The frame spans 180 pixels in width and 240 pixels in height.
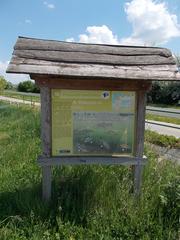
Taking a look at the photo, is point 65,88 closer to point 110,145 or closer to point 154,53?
point 110,145

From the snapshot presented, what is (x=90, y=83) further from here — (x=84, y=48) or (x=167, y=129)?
(x=167, y=129)

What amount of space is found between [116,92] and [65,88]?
0.70 metres

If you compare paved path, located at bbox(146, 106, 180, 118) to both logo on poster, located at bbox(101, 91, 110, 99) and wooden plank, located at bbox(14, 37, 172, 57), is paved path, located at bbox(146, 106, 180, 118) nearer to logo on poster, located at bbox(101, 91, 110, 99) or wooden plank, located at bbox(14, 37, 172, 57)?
wooden plank, located at bbox(14, 37, 172, 57)

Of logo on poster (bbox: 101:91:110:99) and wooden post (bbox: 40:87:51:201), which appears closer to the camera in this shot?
wooden post (bbox: 40:87:51:201)

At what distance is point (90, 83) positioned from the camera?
4086 mm

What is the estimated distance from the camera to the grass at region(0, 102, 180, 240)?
351 centimetres

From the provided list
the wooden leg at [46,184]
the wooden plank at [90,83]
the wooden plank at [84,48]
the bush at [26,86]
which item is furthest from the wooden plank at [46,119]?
the bush at [26,86]

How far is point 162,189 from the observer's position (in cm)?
419

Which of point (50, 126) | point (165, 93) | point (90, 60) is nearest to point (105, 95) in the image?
point (90, 60)

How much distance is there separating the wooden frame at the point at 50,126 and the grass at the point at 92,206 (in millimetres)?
278

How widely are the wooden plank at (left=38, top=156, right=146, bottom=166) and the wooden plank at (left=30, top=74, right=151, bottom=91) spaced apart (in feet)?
3.15

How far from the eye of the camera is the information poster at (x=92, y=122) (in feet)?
13.5

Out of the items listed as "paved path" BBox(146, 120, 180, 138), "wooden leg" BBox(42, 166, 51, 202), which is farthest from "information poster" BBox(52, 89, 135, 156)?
"paved path" BBox(146, 120, 180, 138)

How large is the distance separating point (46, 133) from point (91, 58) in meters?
1.17
